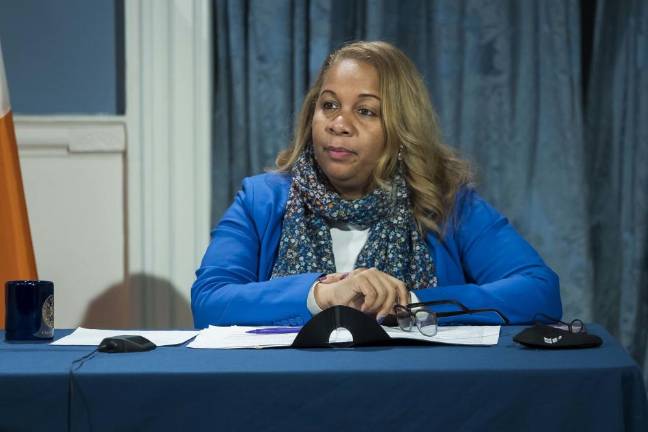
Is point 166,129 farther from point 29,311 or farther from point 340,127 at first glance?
point 29,311

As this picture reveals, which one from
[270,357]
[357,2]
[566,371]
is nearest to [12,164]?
[357,2]

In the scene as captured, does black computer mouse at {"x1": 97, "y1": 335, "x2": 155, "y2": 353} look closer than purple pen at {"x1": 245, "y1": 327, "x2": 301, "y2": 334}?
Yes

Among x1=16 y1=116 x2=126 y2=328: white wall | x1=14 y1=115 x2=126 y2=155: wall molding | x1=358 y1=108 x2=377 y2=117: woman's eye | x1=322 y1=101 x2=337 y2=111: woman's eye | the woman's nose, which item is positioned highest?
x1=322 y1=101 x2=337 y2=111: woman's eye

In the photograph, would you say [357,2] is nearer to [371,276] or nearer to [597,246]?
[597,246]

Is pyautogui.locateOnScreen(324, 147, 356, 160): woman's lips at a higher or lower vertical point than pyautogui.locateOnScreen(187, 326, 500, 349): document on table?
higher

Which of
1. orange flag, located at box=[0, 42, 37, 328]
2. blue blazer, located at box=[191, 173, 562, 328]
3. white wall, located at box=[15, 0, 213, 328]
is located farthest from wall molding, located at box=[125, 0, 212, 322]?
blue blazer, located at box=[191, 173, 562, 328]

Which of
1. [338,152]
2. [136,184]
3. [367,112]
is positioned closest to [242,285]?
[338,152]

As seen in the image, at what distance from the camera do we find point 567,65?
10.3 feet

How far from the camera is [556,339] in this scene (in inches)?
51.6

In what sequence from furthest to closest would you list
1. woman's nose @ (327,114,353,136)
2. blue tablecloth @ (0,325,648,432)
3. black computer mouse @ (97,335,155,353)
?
woman's nose @ (327,114,353,136) < black computer mouse @ (97,335,155,353) < blue tablecloth @ (0,325,648,432)

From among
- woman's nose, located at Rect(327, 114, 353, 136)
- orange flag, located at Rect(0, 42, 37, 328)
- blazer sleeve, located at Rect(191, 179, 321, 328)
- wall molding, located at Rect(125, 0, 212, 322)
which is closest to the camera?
blazer sleeve, located at Rect(191, 179, 321, 328)

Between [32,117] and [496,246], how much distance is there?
165 centimetres

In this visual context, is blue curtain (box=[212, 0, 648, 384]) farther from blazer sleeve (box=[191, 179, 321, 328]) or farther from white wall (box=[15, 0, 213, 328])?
blazer sleeve (box=[191, 179, 321, 328])

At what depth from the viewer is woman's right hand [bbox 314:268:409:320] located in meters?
1.66
